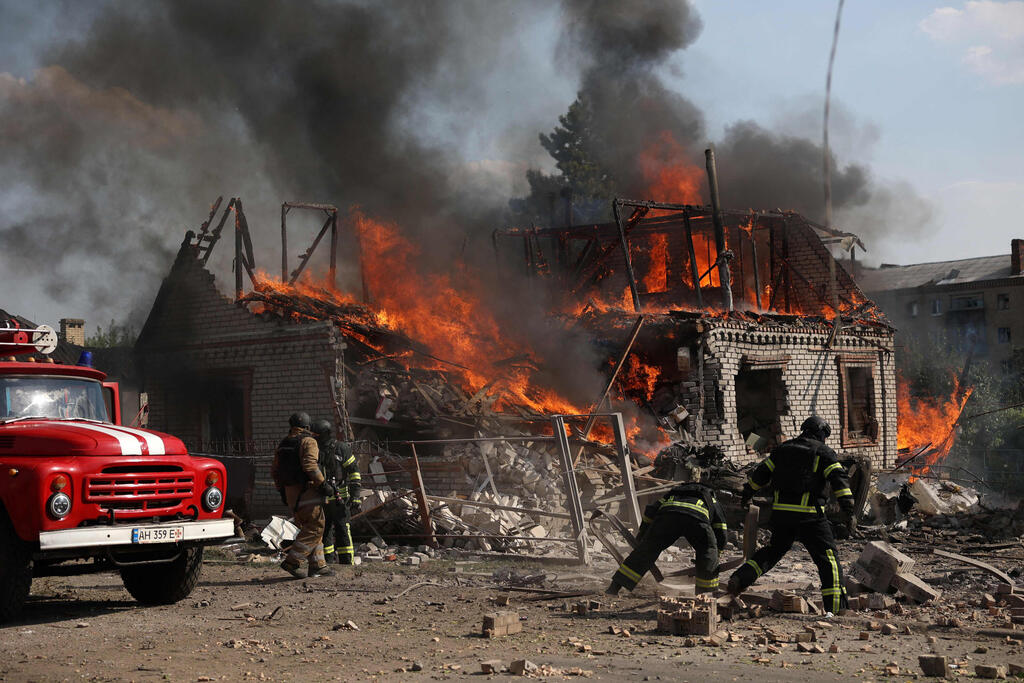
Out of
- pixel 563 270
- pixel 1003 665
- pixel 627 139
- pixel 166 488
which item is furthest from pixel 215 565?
pixel 627 139

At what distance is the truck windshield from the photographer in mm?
8109

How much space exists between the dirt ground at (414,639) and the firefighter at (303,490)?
0.42 metres

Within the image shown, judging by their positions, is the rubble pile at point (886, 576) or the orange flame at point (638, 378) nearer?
the rubble pile at point (886, 576)

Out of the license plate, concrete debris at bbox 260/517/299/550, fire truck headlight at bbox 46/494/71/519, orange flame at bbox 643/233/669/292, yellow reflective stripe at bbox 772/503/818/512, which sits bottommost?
concrete debris at bbox 260/517/299/550

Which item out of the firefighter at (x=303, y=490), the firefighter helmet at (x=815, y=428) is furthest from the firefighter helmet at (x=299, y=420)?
the firefighter helmet at (x=815, y=428)

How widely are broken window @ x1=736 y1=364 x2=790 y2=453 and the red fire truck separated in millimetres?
11292

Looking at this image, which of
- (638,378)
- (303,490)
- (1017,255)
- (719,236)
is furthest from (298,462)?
(1017,255)

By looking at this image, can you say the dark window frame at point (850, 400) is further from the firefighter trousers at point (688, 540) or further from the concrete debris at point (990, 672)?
the concrete debris at point (990, 672)

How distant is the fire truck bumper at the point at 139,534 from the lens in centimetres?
705

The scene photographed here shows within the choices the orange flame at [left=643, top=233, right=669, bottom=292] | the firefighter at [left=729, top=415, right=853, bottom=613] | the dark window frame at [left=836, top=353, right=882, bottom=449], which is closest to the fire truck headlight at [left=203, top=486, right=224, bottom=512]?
the firefighter at [left=729, top=415, right=853, bottom=613]

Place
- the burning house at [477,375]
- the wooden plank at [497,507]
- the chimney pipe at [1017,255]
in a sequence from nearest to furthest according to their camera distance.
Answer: the wooden plank at [497,507]
the burning house at [477,375]
the chimney pipe at [1017,255]

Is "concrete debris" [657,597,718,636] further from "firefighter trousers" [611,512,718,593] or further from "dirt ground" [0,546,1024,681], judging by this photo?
"firefighter trousers" [611,512,718,593]

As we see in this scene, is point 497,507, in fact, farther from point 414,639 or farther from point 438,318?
point 438,318

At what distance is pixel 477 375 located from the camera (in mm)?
15719
